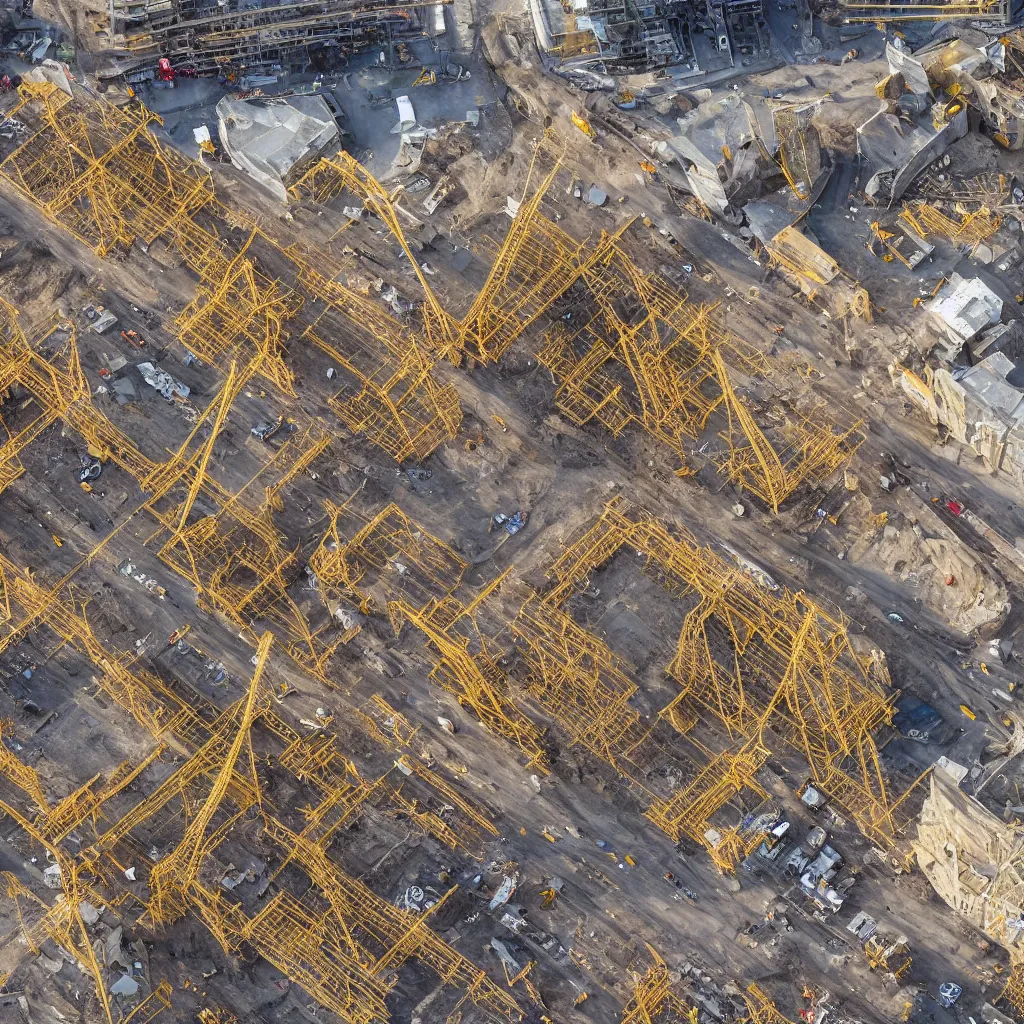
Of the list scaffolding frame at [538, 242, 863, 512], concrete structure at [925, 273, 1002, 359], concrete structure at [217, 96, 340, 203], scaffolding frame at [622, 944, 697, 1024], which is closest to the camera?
scaffolding frame at [622, 944, 697, 1024]

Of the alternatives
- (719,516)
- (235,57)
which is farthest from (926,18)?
(235,57)

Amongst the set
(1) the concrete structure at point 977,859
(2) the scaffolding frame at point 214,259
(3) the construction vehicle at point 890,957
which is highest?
(2) the scaffolding frame at point 214,259

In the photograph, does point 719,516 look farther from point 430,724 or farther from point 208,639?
point 208,639

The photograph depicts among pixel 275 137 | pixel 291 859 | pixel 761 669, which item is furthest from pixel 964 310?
pixel 291 859

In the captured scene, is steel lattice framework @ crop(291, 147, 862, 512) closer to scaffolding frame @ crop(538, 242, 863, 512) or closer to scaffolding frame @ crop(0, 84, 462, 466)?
scaffolding frame @ crop(538, 242, 863, 512)

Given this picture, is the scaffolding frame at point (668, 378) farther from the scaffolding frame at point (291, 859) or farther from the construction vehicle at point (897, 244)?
the scaffolding frame at point (291, 859)

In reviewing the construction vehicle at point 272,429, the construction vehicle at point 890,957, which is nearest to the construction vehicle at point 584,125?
the construction vehicle at point 272,429

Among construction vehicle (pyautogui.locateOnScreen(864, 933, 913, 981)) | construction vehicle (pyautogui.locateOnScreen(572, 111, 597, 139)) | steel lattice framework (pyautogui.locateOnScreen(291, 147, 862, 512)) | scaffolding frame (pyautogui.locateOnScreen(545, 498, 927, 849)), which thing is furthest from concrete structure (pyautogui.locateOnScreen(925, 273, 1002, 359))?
construction vehicle (pyautogui.locateOnScreen(864, 933, 913, 981))

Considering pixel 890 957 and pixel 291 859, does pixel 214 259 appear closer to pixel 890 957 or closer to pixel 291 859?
pixel 291 859
